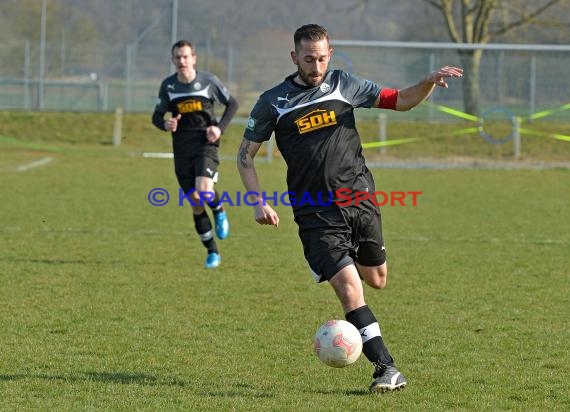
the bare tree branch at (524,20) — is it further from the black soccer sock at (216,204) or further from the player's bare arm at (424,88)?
the player's bare arm at (424,88)

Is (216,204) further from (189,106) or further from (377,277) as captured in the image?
(377,277)

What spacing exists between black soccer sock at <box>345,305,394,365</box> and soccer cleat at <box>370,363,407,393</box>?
0.04 m

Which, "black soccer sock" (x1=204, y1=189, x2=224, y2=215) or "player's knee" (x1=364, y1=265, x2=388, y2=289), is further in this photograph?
"black soccer sock" (x1=204, y1=189, x2=224, y2=215)

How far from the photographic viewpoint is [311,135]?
17.1 feet

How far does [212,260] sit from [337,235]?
4108 millimetres

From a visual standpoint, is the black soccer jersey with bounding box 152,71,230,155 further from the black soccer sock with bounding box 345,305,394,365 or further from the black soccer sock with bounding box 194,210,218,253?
the black soccer sock with bounding box 345,305,394,365

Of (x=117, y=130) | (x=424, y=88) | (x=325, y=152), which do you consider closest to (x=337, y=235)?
(x=325, y=152)

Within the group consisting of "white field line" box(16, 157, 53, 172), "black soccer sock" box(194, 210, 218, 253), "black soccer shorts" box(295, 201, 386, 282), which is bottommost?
"white field line" box(16, 157, 53, 172)

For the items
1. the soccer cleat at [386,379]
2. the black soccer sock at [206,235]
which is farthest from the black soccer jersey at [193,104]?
the soccer cleat at [386,379]

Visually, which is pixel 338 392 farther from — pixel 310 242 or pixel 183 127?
pixel 183 127

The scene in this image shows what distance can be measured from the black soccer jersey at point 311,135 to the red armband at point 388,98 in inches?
8.8

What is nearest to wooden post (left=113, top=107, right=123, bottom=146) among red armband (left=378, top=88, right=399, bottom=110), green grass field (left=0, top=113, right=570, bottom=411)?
green grass field (left=0, top=113, right=570, bottom=411)

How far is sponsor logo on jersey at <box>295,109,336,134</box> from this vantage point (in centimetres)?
521

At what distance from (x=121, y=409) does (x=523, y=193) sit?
42.9 ft
